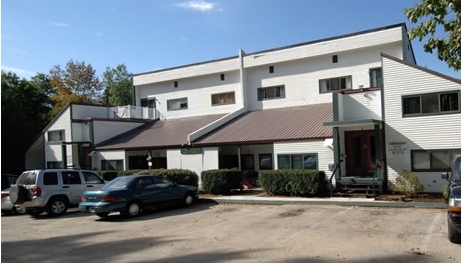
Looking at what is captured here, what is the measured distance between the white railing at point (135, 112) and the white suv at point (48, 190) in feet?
49.7

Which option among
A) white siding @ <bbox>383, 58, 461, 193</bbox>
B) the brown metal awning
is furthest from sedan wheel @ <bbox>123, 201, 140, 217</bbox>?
white siding @ <bbox>383, 58, 461, 193</bbox>

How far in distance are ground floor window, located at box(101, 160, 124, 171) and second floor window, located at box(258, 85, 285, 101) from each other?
10.3 meters

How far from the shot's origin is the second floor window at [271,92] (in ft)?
90.4

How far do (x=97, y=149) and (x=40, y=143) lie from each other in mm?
6761

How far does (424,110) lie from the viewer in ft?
57.3

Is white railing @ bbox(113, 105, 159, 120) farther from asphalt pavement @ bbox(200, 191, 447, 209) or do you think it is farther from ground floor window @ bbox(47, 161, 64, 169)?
asphalt pavement @ bbox(200, 191, 447, 209)

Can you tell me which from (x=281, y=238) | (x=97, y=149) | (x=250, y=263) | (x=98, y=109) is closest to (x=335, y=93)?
(x=281, y=238)

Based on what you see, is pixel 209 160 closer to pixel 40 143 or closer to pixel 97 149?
pixel 97 149

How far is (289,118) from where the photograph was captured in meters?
24.4

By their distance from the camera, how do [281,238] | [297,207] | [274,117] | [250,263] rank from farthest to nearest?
[274,117] < [297,207] < [281,238] < [250,263]

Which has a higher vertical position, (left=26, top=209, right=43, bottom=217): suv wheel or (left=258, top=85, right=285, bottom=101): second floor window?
(left=258, top=85, right=285, bottom=101): second floor window

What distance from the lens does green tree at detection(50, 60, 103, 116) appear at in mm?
53969

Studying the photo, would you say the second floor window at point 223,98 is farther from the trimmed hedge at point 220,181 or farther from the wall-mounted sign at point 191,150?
the trimmed hedge at point 220,181

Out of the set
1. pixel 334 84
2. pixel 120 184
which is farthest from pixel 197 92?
pixel 120 184
